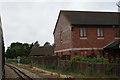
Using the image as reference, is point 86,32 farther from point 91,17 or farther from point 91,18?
point 91,17

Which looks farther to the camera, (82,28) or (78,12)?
(78,12)

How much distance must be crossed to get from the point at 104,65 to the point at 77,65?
19.2ft

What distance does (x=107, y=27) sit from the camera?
36281 mm

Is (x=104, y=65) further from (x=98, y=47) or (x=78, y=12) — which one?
(x=78, y=12)

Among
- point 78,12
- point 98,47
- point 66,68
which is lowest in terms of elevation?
point 66,68

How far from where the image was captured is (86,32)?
35406 millimetres

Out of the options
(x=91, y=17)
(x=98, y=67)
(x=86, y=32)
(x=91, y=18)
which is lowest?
(x=98, y=67)

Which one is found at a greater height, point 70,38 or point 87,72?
point 70,38

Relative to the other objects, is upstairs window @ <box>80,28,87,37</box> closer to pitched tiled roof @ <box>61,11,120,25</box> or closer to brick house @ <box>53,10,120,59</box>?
brick house @ <box>53,10,120,59</box>

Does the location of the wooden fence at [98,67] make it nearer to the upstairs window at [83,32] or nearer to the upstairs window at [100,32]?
the upstairs window at [83,32]

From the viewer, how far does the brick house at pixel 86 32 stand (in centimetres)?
3494

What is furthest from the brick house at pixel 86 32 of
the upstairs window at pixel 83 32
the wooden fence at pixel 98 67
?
the wooden fence at pixel 98 67

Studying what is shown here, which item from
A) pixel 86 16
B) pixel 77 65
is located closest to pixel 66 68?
pixel 77 65

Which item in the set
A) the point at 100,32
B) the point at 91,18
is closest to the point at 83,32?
the point at 100,32
